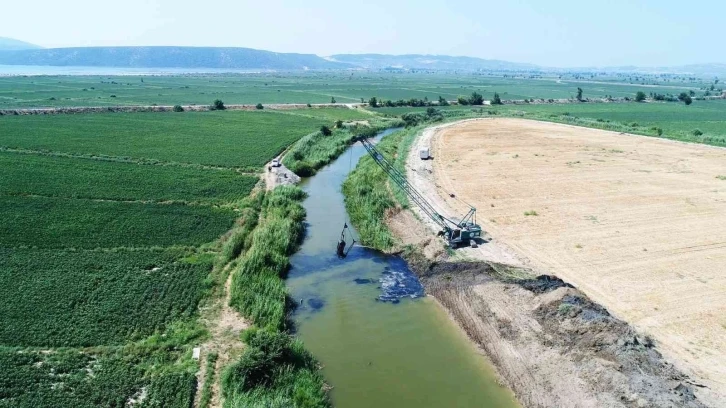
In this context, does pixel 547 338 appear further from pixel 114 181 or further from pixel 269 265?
pixel 114 181

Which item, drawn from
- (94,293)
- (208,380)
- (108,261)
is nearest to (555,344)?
(208,380)

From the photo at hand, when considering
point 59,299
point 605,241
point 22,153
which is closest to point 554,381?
point 605,241

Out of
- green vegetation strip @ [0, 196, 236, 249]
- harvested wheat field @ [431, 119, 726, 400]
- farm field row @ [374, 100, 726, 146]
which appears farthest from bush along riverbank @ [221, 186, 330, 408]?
farm field row @ [374, 100, 726, 146]

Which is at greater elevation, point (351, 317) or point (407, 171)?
point (407, 171)

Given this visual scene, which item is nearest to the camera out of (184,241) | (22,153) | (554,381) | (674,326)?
(554,381)

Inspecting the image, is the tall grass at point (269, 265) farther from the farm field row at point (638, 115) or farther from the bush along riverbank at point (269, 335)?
the farm field row at point (638, 115)

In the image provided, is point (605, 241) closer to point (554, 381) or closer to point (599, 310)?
point (599, 310)

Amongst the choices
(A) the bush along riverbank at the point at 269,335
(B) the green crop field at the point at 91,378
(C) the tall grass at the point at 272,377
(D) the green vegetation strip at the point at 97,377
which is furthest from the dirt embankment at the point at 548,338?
(B) the green crop field at the point at 91,378
